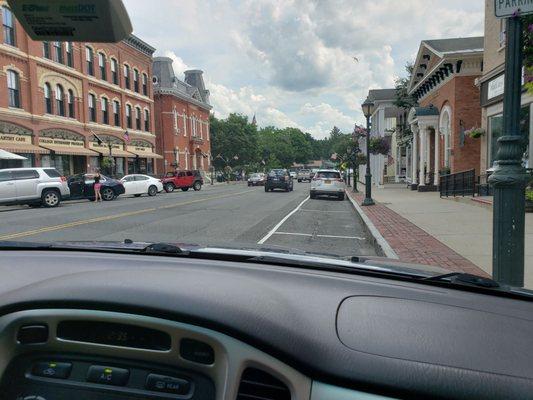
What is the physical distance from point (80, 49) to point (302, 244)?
2927cm

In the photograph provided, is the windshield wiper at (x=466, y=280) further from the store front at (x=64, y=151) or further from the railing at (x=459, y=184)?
the store front at (x=64, y=151)

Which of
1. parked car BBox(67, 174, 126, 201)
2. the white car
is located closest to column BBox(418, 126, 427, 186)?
the white car

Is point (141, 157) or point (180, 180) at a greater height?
point (141, 157)

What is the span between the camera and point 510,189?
168 inches

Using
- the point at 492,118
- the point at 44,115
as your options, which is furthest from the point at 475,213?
the point at 44,115

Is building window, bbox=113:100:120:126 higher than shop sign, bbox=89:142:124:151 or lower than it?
higher

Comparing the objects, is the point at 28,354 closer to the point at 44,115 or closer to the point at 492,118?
the point at 492,118

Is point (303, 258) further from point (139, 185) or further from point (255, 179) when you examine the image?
point (255, 179)

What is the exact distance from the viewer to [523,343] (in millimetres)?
1415

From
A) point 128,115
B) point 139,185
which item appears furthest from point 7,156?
point 128,115

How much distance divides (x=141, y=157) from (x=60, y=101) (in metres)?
12.0

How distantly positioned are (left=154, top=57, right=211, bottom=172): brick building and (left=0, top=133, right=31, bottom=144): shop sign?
868 inches

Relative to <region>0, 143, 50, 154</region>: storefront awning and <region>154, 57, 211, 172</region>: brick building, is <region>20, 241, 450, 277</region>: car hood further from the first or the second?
<region>154, 57, 211, 172</region>: brick building

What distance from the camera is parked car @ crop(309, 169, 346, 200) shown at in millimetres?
24344
